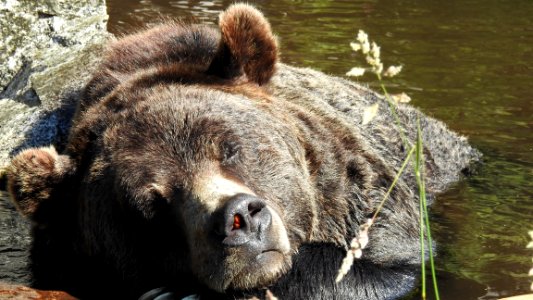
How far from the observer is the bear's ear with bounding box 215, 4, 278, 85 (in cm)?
546

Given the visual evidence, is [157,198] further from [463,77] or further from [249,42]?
[463,77]

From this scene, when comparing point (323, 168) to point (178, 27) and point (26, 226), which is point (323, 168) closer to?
point (178, 27)

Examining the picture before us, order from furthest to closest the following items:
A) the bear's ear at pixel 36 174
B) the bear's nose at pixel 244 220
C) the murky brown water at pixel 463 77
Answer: the murky brown water at pixel 463 77 < the bear's ear at pixel 36 174 < the bear's nose at pixel 244 220

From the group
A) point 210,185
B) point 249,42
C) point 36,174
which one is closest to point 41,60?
point 36,174

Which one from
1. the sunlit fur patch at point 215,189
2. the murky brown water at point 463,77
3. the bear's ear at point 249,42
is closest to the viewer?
the sunlit fur patch at point 215,189

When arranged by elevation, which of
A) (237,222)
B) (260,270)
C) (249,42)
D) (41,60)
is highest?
(249,42)

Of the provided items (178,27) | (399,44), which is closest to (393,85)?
(399,44)

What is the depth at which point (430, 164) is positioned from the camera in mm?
7504

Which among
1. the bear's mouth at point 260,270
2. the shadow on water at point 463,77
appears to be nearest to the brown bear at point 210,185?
the bear's mouth at point 260,270

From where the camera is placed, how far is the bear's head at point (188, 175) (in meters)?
4.58

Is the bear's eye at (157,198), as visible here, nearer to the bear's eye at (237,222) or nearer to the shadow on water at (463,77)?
the bear's eye at (237,222)

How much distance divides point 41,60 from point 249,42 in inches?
132

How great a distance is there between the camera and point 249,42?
5.54m

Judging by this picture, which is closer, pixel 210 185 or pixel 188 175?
pixel 210 185
